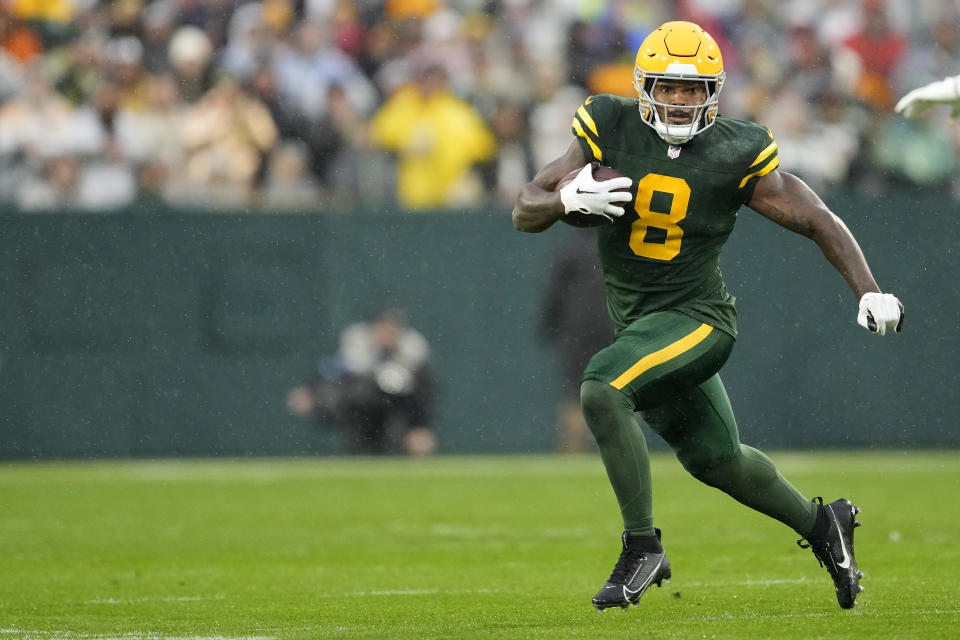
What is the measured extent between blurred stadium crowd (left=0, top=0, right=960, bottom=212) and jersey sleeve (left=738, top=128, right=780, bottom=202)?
7509mm

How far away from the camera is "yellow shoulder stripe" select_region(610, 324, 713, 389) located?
4785mm

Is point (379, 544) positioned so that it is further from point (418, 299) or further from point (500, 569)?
point (418, 299)

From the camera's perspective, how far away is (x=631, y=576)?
4.70 metres

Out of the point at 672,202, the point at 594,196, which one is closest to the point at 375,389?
the point at 672,202

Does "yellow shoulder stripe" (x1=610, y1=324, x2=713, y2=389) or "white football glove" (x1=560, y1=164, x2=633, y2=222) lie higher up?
"white football glove" (x1=560, y1=164, x2=633, y2=222)

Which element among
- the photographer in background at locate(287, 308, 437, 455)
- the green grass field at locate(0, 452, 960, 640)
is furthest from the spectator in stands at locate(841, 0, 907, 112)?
the photographer in background at locate(287, 308, 437, 455)

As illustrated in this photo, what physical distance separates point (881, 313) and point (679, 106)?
871 millimetres

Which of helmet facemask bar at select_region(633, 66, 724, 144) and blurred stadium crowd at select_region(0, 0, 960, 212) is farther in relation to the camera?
blurred stadium crowd at select_region(0, 0, 960, 212)

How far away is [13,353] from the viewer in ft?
39.7

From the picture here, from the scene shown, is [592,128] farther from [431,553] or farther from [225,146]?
[225,146]

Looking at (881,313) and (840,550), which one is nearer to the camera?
(881,313)

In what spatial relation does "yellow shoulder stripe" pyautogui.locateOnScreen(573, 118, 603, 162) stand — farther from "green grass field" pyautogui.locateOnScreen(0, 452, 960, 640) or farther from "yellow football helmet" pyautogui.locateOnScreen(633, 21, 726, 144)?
"green grass field" pyautogui.locateOnScreen(0, 452, 960, 640)


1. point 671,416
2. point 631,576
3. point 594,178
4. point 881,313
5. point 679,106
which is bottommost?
point 631,576

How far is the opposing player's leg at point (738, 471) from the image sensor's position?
5.05m
